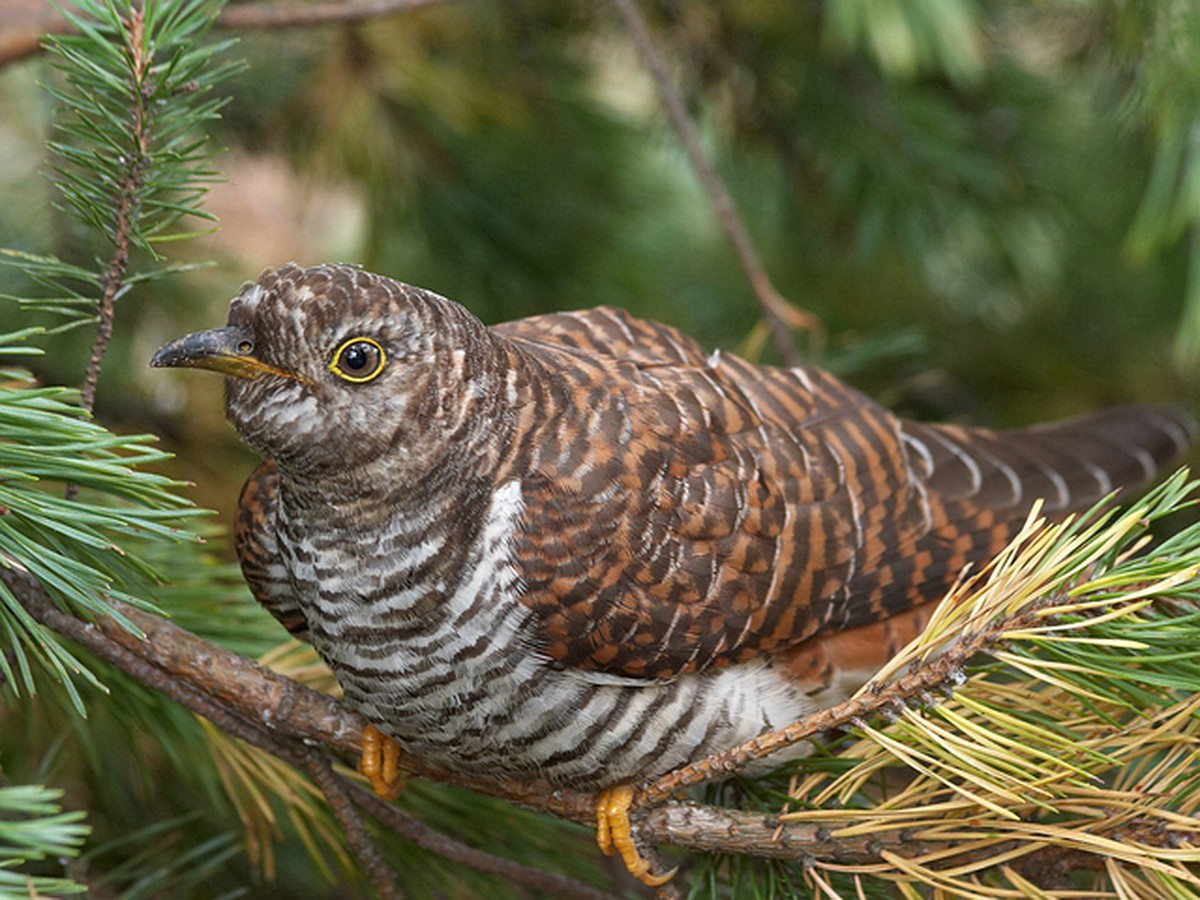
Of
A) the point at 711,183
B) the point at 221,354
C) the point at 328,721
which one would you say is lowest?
the point at 328,721

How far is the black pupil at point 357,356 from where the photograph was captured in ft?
5.32

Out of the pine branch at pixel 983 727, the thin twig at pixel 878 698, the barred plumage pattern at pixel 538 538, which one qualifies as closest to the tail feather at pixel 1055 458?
the barred plumage pattern at pixel 538 538

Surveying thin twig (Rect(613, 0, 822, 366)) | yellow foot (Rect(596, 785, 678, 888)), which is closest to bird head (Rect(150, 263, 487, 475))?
yellow foot (Rect(596, 785, 678, 888))

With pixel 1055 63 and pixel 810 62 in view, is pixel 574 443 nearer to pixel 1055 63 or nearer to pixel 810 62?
Result: pixel 810 62

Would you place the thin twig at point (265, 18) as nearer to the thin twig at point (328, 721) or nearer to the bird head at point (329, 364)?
the bird head at point (329, 364)

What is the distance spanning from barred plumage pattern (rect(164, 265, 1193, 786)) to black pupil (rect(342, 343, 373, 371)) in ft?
0.05

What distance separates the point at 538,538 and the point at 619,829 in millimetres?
420

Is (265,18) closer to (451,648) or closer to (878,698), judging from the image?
(451,648)

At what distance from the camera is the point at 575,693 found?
1.75 metres

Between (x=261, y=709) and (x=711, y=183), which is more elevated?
(x=711, y=183)

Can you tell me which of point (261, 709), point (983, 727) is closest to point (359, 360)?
point (261, 709)

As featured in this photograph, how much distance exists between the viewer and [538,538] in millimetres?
1706

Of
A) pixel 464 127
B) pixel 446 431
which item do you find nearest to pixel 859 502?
pixel 446 431

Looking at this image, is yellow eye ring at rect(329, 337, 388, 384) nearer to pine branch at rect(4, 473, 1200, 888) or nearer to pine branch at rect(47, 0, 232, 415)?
pine branch at rect(47, 0, 232, 415)
